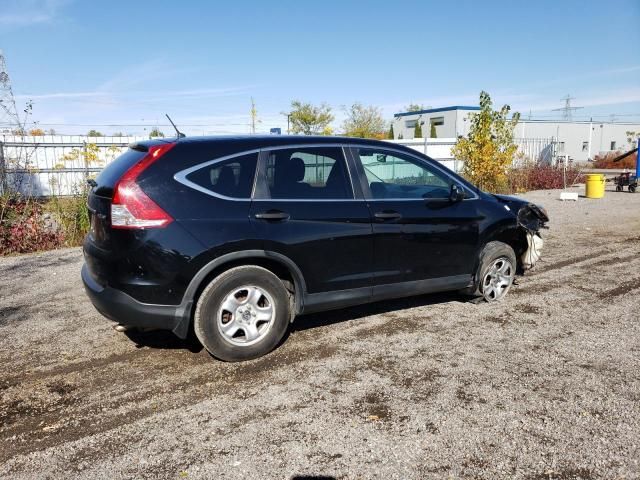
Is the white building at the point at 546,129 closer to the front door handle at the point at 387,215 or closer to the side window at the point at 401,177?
the side window at the point at 401,177

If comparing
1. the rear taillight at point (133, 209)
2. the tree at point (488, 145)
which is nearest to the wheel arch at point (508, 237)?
the rear taillight at point (133, 209)

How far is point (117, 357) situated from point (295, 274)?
5.54ft

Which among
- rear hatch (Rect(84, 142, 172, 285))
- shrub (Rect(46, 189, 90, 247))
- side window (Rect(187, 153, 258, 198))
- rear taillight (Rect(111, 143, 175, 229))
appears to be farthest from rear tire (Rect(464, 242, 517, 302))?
shrub (Rect(46, 189, 90, 247))

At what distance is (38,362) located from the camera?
13.8ft

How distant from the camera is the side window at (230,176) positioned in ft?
12.8

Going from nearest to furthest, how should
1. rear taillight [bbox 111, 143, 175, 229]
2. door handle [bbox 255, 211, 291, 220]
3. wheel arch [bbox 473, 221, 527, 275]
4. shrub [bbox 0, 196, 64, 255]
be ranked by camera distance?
rear taillight [bbox 111, 143, 175, 229] < door handle [bbox 255, 211, 291, 220] < wheel arch [bbox 473, 221, 527, 275] < shrub [bbox 0, 196, 64, 255]

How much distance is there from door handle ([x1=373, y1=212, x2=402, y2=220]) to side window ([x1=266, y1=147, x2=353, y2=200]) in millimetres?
305

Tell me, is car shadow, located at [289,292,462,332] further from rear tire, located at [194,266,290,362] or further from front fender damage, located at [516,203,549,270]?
front fender damage, located at [516,203,549,270]

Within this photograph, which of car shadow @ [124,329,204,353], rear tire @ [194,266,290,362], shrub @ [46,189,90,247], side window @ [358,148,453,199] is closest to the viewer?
rear tire @ [194,266,290,362]

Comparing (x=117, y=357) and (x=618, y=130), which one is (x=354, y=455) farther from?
(x=618, y=130)

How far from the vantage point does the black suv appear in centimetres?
372

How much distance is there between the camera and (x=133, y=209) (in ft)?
11.9

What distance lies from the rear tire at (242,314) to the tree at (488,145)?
13105 millimetres

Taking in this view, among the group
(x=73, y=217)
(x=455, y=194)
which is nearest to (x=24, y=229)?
(x=73, y=217)
